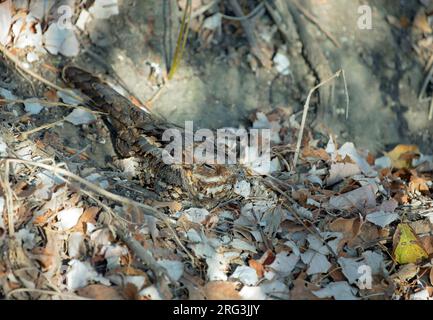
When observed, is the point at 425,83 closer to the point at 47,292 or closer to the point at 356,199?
the point at 356,199

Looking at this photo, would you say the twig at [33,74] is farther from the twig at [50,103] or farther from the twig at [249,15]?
the twig at [249,15]

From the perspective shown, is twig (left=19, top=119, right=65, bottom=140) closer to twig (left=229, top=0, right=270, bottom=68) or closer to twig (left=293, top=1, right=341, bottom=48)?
twig (left=229, top=0, right=270, bottom=68)

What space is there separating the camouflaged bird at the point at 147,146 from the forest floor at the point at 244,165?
0.06 m

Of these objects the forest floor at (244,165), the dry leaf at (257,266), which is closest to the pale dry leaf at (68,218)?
the forest floor at (244,165)

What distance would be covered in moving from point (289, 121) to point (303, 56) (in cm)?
63

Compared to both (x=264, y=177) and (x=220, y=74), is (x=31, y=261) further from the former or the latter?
(x=220, y=74)

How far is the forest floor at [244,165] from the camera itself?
10.2ft

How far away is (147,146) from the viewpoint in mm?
3908

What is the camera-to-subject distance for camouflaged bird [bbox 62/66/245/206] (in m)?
3.75

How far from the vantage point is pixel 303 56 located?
509 cm

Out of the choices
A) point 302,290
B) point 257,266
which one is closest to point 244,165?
point 257,266

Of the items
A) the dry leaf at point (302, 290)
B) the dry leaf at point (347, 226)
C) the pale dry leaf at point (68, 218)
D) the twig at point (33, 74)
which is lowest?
the dry leaf at point (302, 290)

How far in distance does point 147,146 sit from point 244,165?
0.67 metres

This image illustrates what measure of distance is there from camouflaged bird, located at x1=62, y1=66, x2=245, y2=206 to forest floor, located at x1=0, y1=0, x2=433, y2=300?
0.06m
